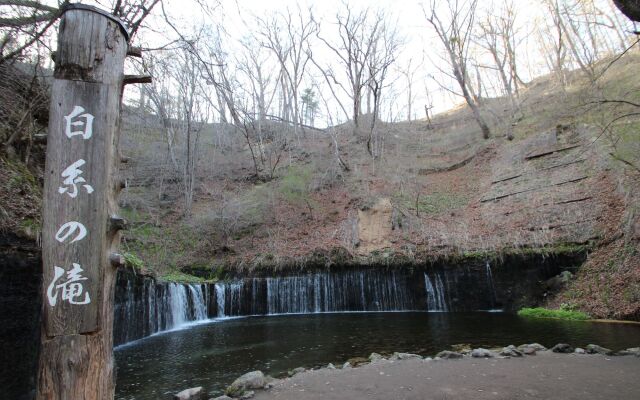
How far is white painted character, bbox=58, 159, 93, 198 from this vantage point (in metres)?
2.21

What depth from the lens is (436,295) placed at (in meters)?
13.1

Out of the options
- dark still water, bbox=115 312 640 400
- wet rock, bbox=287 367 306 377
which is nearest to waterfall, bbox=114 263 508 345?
dark still water, bbox=115 312 640 400

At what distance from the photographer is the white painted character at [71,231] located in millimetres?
2152

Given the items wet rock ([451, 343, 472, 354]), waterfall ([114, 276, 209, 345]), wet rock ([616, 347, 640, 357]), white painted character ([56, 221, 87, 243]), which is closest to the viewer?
white painted character ([56, 221, 87, 243])

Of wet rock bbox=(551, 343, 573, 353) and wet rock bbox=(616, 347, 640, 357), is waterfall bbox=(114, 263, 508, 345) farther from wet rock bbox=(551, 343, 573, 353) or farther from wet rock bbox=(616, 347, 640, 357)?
wet rock bbox=(616, 347, 640, 357)

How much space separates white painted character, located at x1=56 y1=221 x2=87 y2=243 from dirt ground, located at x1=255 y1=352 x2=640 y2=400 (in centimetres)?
319

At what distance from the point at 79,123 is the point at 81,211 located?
1.81 feet

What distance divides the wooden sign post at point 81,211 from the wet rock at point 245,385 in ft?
9.33

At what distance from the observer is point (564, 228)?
1220 centimetres

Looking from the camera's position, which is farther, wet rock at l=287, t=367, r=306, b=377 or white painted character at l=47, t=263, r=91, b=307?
wet rock at l=287, t=367, r=306, b=377

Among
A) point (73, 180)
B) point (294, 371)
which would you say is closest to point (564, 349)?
point (294, 371)

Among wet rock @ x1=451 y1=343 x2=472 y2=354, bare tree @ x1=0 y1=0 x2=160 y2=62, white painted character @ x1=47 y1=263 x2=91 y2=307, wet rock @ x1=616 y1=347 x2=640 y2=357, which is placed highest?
bare tree @ x1=0 y1=0 x2=160 y2=62

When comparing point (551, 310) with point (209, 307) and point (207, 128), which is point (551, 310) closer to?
point (209, 307)

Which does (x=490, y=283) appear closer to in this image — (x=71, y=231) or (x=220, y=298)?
(x=220, y=298)
